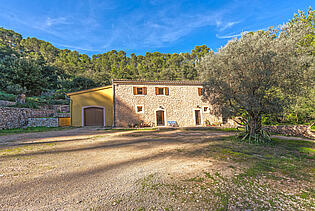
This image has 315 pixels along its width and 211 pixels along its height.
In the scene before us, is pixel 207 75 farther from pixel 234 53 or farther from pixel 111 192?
pixel 111 192

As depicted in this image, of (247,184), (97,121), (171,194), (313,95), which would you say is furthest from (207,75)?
(97,121)

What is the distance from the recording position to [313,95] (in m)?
10.4

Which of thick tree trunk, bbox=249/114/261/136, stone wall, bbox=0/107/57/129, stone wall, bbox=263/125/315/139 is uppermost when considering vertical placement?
stone wall, bbox=0/107/57/129

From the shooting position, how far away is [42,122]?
1365cm

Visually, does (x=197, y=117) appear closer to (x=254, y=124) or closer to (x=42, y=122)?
(x=254, y=124)

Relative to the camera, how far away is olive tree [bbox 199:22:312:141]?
6.21 meters

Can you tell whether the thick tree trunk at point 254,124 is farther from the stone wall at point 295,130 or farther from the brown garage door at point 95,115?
the brown garage door at point 95,115

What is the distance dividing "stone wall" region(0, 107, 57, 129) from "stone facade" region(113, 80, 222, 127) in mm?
8493

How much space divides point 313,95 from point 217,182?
1360 cm

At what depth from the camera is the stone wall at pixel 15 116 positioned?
11091 millimetres

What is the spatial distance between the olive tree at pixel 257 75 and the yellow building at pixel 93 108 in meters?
11.2

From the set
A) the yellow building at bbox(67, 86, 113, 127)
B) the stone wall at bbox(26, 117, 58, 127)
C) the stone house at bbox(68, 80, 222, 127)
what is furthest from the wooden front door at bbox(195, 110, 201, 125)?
the stone wall at bbox(26, 117, 58, 127)

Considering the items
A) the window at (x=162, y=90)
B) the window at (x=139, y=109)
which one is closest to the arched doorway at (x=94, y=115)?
the window at (x=139, y=109)

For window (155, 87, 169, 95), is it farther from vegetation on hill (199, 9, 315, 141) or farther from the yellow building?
vegetation on hill (199, 9, 315, 141)
